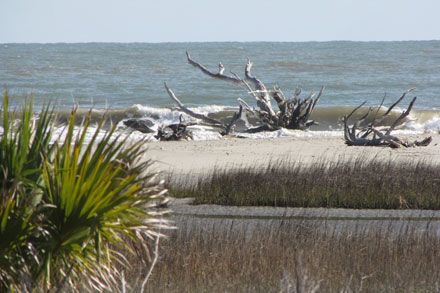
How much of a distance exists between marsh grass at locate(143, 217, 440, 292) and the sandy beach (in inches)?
196

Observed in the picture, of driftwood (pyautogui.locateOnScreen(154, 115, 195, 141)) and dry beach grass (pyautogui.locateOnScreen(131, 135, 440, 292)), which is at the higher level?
dry beach grass (pyautogui.locateOnScreen(131, 135, 440, 292))

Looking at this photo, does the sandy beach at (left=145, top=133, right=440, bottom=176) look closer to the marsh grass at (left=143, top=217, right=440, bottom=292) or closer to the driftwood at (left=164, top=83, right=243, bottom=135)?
→ the driftwood at (left=164, top=83, right=243, bottom=135)

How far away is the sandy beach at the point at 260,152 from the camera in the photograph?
41.7ft

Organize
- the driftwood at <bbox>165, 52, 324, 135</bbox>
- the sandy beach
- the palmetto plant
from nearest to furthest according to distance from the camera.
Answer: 1. the palmetto plant
2. the sandy beach
3. the driftwood at <bbox>165, 52, 324, 135</bbox>

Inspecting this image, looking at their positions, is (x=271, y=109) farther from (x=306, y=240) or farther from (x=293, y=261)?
(x=293, y=261)

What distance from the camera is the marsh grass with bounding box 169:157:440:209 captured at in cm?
927

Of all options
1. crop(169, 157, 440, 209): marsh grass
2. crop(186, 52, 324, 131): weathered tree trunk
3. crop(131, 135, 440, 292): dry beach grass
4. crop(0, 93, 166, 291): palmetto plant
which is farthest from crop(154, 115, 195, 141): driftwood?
crop(0, 93, 166, 291): palmetto plant

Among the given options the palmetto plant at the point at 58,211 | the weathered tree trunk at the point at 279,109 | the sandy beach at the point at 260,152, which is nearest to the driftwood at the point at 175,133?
the sandy beach at the point at 260,152

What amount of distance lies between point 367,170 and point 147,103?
21.5 meters

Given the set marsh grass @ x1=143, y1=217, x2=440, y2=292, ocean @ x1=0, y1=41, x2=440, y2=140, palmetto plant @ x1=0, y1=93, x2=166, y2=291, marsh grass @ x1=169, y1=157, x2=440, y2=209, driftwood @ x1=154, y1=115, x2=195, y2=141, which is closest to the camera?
palmetto plant @ x1=0, y1=93, x2=166, y2=291

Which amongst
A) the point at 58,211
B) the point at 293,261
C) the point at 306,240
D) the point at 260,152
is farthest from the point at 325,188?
the point at 58,211

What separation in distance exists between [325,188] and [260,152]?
16.0 feet

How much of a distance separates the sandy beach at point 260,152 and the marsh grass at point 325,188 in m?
1.52

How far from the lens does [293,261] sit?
5.82 m
